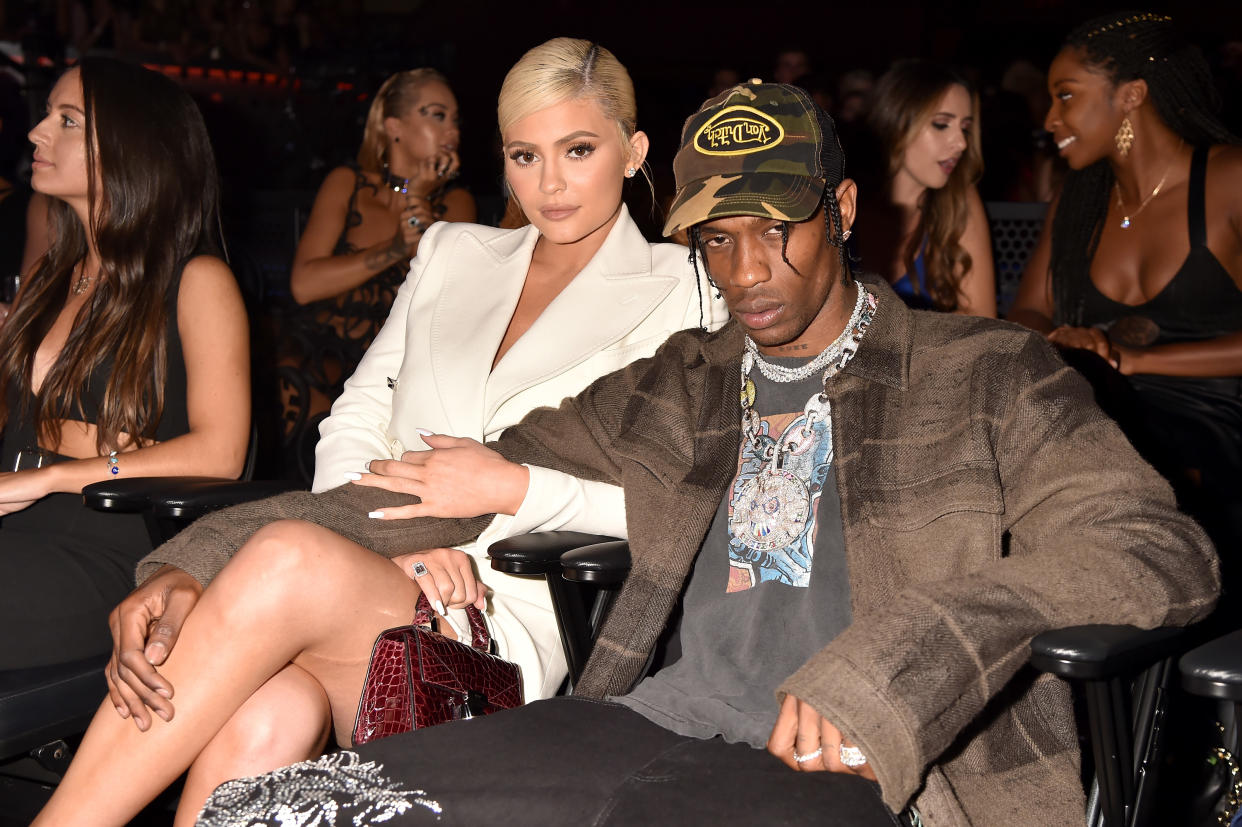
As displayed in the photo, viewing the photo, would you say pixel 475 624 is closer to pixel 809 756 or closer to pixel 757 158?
pixel 809 756

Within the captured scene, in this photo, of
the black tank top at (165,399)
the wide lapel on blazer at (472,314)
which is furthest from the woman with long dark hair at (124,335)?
the wide lapel on blazer at (472,314)

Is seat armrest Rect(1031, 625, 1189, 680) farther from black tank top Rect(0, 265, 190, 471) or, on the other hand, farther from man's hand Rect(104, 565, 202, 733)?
black tank top Rect(0, 265, 190, 471)

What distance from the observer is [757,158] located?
1601 millimetres

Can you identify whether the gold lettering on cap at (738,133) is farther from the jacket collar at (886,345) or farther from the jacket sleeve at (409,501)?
the jacket sleeve at (409,501)

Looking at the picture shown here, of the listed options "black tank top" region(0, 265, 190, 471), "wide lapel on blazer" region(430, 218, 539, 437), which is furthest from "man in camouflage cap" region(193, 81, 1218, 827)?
"black tank top" region(0, 265, 190, 471)

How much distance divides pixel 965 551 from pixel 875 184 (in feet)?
7.69

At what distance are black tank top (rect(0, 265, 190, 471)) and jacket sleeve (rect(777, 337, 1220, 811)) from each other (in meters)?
1.50

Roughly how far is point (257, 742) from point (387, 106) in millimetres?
2611

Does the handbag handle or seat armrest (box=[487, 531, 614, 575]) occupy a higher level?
seat armrest (box=[487, 531, 614, 575])

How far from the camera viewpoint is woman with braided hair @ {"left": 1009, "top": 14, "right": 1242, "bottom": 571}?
277 centimetres

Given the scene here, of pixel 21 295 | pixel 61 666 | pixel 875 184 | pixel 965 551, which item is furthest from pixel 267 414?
pixel 965 551

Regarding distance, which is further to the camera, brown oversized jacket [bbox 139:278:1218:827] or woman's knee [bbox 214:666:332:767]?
woman's knee [bbox 214:666:332:767]

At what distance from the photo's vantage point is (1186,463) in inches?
107

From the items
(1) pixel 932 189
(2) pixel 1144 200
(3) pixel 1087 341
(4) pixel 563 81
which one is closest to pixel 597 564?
(4) pixel 563 81
